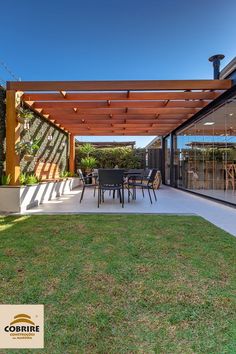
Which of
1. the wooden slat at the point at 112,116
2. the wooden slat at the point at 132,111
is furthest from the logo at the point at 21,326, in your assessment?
the wooden slat at the point at 112,116

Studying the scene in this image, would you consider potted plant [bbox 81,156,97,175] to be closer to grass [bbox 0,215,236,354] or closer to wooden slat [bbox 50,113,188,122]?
wooden slat [bbox 50,113,188,122]

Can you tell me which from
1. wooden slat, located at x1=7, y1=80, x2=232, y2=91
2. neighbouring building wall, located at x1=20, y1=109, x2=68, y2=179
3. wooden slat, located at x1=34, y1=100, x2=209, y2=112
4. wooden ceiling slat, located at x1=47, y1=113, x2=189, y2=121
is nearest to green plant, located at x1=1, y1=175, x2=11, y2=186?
neighbouring building wall, located at x1=20, y1=109, x2=68, y2=179

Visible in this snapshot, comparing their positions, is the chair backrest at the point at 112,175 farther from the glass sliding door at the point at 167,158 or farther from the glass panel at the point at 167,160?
the glass panel at the point at 167,160

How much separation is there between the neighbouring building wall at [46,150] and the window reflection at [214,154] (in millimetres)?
5592

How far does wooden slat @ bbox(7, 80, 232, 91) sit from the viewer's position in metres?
6.05

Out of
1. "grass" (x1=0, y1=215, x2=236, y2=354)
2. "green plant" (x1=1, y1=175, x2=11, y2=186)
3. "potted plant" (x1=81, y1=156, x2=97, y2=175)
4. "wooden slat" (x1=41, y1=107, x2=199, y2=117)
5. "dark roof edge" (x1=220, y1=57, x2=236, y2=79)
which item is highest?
"dark roof edge" (x1=220, y1=57, x2=236, y2=79)

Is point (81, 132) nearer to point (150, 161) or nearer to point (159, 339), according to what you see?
point (150, 161)

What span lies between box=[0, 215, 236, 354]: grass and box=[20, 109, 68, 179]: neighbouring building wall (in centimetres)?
447

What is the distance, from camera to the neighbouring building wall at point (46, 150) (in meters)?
7.95

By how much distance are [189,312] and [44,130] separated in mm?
8487

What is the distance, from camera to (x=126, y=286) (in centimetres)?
221

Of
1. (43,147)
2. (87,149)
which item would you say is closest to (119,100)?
(43,147)

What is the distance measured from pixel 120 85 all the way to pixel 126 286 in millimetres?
5037

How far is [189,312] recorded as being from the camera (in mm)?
1835
